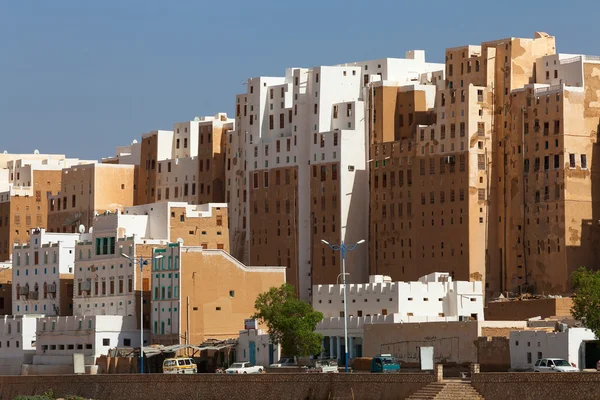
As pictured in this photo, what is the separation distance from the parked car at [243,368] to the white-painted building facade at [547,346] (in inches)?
605

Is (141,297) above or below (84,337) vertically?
above

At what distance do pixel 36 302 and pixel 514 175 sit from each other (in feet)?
128

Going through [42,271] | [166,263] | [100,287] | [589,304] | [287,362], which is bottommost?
[287,362]

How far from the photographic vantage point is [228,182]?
161 metres

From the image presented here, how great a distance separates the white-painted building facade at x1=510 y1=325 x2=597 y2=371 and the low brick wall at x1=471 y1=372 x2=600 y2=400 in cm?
1154

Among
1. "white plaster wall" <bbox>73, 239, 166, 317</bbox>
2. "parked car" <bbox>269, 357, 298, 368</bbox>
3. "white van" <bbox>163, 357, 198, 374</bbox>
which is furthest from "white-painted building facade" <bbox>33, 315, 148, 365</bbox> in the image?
"parked car" <bbox>269, 357, 298, 368</bbox>

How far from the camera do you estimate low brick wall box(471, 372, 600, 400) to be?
3157 inches

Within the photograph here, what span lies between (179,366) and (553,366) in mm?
29680

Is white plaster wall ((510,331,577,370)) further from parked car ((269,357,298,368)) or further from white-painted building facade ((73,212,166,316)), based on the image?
white-painted building facade ((73,212,166,316))

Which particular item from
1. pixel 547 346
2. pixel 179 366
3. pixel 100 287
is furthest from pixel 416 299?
pixel 547 346

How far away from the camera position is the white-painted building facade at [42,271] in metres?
139

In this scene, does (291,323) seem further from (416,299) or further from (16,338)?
(16,338)

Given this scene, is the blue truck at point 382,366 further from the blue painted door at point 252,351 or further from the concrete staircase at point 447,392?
the blue painted door at point 252,351

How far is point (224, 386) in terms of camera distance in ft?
319
